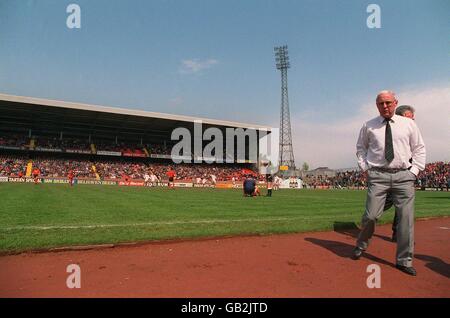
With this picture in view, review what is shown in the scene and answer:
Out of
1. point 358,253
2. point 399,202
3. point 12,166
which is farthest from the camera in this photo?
point 12,166

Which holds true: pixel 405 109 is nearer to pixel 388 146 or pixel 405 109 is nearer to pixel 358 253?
pixel 388 146

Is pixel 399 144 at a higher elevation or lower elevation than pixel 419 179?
higher

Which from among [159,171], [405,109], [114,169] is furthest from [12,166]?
[405,109]

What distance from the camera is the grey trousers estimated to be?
4.46 m

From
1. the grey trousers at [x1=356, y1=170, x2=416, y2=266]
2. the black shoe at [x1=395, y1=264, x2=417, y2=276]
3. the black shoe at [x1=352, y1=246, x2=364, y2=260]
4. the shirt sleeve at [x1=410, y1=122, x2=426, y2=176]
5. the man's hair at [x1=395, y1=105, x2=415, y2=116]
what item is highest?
the man's hair at [x1=395, y1=105, x2=415, y2=116]

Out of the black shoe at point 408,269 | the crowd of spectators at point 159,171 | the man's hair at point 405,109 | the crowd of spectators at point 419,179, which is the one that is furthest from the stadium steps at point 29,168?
the black shoe at point 408,269

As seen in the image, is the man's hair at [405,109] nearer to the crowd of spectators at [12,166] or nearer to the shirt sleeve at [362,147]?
the shirt sleeve at [362,147]

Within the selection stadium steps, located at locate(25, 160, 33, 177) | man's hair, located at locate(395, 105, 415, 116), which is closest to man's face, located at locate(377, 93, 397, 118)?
man's hair, located at locate(395, 105, 415, 116)

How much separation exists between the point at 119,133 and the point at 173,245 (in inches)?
2372

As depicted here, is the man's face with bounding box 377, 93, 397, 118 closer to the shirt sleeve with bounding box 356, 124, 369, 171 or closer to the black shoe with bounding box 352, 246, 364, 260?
the shirt sleeve with bounding box 356, 124, 369, 171

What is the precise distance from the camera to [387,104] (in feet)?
15.3

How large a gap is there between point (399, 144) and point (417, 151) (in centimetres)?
26

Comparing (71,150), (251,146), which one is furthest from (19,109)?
(251,146)

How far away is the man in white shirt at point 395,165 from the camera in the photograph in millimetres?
4555
